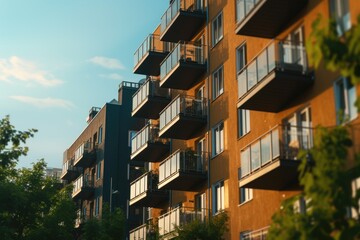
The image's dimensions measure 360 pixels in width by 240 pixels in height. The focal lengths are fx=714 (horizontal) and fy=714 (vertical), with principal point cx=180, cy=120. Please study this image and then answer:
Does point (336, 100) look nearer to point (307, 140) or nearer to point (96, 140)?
point (307, 140)

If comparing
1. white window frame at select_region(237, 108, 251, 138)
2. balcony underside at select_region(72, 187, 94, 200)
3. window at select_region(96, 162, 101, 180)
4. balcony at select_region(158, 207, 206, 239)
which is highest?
window at select_region(96, 162, 101, 180)

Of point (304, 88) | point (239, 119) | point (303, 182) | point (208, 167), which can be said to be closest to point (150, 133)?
point (208, 167)

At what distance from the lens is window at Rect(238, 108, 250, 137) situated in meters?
27.5

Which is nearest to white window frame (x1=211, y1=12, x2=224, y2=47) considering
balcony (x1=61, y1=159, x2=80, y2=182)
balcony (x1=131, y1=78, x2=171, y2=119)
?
balcony (x1=131, y1=78, x2=171, y2=119)

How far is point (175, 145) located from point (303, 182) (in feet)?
77.2

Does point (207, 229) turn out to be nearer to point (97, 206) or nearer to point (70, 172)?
point (97, 206)

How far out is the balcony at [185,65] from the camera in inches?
1305

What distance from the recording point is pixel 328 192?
13.2 meters

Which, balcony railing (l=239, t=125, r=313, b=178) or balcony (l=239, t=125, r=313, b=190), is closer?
balcony railing (l=239, t=125, r=313, b=178)

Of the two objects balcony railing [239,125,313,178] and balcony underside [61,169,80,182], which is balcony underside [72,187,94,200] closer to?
balcony underside [61,169,80,182]

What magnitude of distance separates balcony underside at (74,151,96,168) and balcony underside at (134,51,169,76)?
15.9 meters

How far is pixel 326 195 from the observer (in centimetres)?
1322

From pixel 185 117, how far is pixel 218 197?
431 centimetres

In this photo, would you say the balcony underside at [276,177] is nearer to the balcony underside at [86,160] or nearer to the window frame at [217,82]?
the window frame at [217,82]
